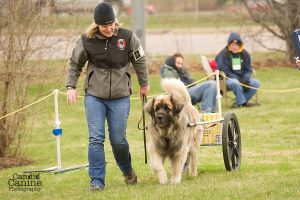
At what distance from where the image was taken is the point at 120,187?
8.46 metres

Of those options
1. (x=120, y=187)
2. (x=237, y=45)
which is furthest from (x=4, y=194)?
(x=237, y=45)

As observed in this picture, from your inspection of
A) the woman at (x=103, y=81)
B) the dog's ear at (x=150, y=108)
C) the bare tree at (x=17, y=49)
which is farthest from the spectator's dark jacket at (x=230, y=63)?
the woman at (x=103, y=81)

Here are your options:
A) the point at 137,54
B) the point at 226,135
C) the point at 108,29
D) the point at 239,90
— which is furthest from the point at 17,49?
the point at 239,90

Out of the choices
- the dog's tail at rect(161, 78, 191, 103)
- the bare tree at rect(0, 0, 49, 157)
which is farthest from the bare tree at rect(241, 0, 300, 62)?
the dog's tail at rect(161, 78, 191, 103)

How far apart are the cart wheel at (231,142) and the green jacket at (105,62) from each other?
4.80ft

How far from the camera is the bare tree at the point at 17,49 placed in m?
11.4

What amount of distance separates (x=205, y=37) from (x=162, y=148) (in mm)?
21361

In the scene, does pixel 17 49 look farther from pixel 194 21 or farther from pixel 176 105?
pixel 194 21

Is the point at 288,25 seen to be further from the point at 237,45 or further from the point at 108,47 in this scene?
the point at 108,47

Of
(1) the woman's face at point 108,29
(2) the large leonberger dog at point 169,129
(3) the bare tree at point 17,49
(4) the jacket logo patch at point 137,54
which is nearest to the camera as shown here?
(1) the woman's face at point 108,29

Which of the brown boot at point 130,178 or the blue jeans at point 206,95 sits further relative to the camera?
the blue jeans at point 206,95

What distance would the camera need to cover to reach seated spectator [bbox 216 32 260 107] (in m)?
16.5

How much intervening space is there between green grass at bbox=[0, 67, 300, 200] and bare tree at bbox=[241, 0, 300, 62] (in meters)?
2.00

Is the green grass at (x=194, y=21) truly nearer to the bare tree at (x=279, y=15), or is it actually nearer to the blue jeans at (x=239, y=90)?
the bare tree at (x=279, y=15)
